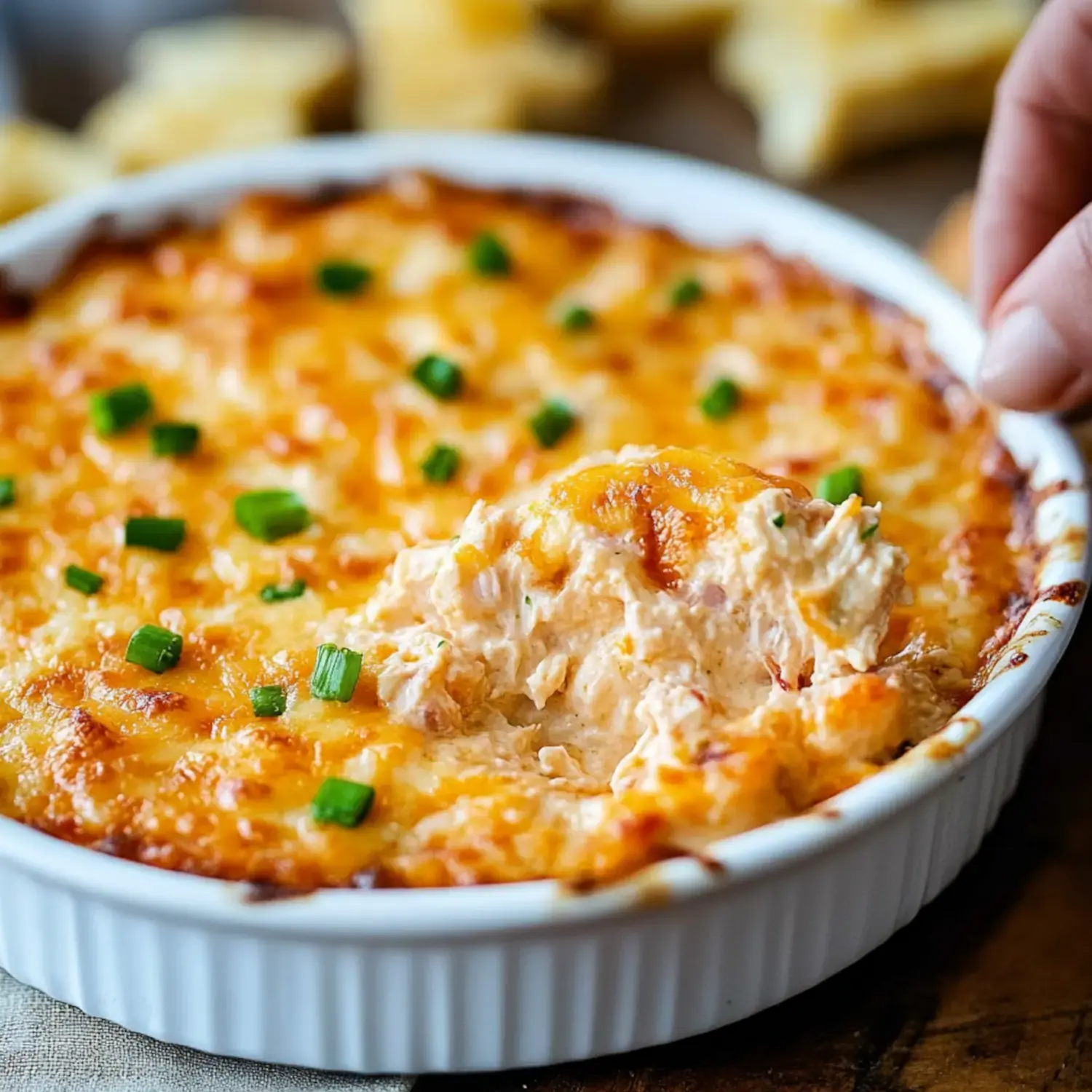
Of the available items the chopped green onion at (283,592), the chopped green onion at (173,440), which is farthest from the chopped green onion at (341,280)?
the chopped green onion at (283,592)

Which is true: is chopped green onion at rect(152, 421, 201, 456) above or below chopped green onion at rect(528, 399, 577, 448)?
below

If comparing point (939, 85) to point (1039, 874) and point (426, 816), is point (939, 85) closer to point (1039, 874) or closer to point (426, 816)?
point (1039, 874)

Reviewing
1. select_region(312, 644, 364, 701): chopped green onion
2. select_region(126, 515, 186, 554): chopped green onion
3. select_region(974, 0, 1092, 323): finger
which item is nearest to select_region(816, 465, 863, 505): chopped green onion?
select_region(974, 0, 1092, 323): finger

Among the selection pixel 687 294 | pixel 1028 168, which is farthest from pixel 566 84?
pixel 1028 168

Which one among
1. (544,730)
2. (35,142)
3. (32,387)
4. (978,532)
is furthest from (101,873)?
(35,142)

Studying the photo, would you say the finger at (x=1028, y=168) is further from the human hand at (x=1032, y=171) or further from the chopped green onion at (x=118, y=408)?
A: the chopped green onion at (x=118, y=408)

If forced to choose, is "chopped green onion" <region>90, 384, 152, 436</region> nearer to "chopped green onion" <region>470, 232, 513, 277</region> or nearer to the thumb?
"chopped green onion" <region>470, 232, 513, 277</region>
